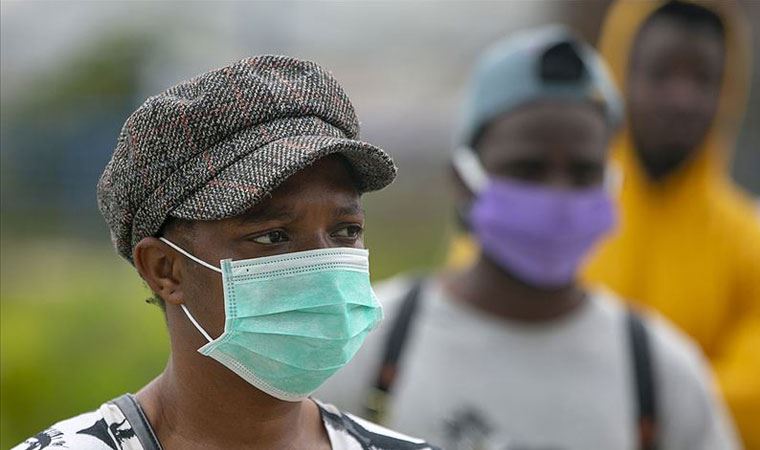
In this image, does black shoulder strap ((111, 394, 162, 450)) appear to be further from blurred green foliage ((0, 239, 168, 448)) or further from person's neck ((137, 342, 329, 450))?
blurred green foliage ((0, 239, 168, 448))

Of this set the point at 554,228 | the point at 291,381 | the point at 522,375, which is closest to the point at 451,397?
the point at 522,375

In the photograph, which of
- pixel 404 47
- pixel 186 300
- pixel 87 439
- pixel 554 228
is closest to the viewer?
pixel 87 439

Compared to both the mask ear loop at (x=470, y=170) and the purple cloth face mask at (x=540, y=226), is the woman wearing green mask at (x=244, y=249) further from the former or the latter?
the mask ear loop at (x=470, y=170)

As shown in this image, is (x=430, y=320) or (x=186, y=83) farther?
(x=430, y=320)

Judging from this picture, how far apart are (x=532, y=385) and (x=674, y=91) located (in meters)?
1.85

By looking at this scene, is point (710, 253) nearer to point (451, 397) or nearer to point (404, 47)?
point (451, 397)

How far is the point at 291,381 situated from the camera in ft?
8.36

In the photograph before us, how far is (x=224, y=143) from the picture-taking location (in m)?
2.42

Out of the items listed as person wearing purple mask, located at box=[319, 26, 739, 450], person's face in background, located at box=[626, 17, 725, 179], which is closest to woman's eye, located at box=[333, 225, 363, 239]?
person wearing purple mask, located at box=[319, 26, 739, 450]

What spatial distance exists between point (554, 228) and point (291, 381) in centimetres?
201

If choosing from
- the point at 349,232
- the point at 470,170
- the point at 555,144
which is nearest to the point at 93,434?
the point at 349,232

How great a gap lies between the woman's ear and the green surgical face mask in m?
0.03

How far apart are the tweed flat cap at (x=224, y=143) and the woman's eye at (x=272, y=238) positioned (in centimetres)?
11

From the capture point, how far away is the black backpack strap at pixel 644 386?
391 centimetres
